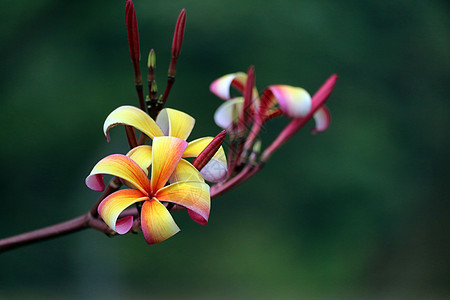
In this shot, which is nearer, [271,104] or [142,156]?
[142,156]

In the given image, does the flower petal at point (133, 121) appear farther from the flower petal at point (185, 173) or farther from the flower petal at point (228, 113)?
the flower petal at point (228, 113)

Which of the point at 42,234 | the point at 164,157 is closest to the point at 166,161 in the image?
the point at 164,157

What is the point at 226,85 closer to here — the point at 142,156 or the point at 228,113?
the point at 228,113

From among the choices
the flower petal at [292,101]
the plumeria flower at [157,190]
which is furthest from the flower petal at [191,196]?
the flower petal at [292,101]

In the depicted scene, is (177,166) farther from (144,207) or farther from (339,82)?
(339,82)

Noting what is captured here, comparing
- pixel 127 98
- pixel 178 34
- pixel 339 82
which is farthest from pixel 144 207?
pixel 339 82

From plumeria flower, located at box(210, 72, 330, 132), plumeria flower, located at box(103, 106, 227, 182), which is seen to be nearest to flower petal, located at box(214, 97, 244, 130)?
plumeria flower, located at box(210, 72, 330, 132)
